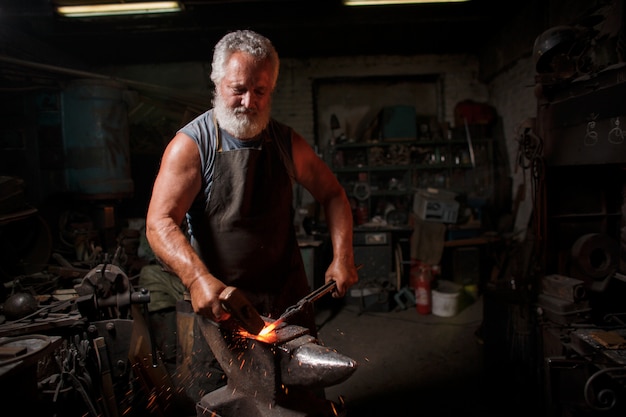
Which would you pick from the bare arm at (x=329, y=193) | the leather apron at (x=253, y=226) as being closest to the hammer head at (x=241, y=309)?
the leather apron at (x=253, y=226)

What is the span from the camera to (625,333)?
8.62 feet

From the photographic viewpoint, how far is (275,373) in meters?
1.49

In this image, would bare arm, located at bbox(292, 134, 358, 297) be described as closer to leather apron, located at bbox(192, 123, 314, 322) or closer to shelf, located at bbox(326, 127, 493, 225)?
leather apron, located at bbox(192, 123, 314, 322)

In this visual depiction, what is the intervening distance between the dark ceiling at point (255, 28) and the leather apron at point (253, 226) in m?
4.30

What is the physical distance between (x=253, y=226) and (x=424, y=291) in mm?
4406

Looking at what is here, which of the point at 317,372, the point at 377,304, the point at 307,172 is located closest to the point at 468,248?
the point at 377,304

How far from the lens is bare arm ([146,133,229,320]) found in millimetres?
1508

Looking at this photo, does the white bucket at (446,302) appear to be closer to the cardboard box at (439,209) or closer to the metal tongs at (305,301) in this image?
the cardboard box at (439,209)

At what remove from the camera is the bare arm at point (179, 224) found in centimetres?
151

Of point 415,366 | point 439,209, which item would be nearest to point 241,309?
point 415,366

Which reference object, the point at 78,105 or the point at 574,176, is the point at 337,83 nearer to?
the point at 78,105

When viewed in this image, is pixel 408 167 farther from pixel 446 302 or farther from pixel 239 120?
pixel 239 120

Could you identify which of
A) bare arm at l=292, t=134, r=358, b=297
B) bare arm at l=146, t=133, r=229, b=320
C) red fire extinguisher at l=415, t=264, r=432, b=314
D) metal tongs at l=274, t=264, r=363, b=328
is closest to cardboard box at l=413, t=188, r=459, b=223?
red fire extinguisher at l=415, t=264, r=432, b=314

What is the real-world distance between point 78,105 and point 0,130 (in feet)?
4.05
